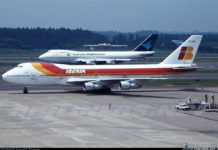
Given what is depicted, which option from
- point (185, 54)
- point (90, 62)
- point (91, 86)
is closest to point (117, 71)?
point (91, 86)

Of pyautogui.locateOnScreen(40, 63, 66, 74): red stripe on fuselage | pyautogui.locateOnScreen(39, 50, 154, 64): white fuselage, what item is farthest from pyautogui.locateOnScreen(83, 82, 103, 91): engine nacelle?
pyautogui.locateOnScreen(39, 50, 154, 64): white fuselage

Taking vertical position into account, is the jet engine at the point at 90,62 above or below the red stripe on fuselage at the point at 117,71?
below

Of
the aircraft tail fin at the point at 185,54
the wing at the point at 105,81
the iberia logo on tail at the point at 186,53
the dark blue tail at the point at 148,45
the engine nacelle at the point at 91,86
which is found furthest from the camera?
the dark blue tail at the point at 148,45

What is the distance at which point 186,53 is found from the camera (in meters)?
60.3

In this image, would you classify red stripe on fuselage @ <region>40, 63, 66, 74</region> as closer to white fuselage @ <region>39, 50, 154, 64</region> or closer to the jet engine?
the jet engine

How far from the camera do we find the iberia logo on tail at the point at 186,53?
197ft

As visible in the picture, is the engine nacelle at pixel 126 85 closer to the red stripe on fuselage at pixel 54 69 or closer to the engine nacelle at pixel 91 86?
the engine nacelle at pixel 91 86

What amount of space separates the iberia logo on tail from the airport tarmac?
6.73m

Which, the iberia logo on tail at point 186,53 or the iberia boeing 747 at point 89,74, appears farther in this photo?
the iberia logo on tail at point 186,53

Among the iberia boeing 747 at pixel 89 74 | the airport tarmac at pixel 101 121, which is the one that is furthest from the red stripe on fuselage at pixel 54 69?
the airport tarmac at pixel 101 121

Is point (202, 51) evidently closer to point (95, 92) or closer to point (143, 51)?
point (143, 51)

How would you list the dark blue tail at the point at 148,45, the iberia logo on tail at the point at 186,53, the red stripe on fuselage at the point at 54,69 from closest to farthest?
the red stripe on fuselage at the point at 54,69
the iberia logo on tail at the point at 186,53
the dark blue tail at the point at 148,45

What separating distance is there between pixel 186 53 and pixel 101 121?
2685cm

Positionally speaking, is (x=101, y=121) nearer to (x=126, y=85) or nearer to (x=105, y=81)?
(x=126, y=85)
